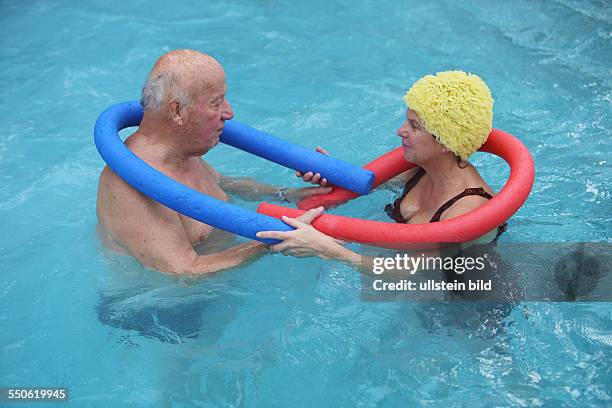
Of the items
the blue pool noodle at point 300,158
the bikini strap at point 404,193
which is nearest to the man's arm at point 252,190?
the blue pool noodle at point 300,158

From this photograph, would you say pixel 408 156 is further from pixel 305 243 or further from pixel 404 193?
pixel 305 243

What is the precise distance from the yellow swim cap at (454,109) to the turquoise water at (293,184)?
1.06m

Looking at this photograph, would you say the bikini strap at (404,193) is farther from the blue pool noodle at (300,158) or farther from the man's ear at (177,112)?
the man's ear at (177,112)

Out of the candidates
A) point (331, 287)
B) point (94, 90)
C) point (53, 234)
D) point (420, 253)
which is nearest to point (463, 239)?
point (420, 253)

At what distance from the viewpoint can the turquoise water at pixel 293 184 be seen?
443cm

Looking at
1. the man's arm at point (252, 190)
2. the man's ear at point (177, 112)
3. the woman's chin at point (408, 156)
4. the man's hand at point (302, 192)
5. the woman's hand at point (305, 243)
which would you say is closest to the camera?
the woman's hand at point (305, 243)

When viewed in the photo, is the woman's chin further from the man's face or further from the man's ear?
the man's ear

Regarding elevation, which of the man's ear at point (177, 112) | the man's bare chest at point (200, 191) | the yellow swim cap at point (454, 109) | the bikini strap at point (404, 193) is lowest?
the man's bare chest at point (200, 191)

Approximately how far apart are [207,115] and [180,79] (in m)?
0.26

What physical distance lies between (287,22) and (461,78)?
179 inches

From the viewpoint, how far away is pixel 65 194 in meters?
6.09

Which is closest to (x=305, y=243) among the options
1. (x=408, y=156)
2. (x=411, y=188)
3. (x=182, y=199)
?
(x=182, y=199)

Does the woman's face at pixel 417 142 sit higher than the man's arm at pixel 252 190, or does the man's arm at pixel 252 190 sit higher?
Result: the woman's face at pixel 417 142

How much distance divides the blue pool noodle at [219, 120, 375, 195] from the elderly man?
0.48 m
